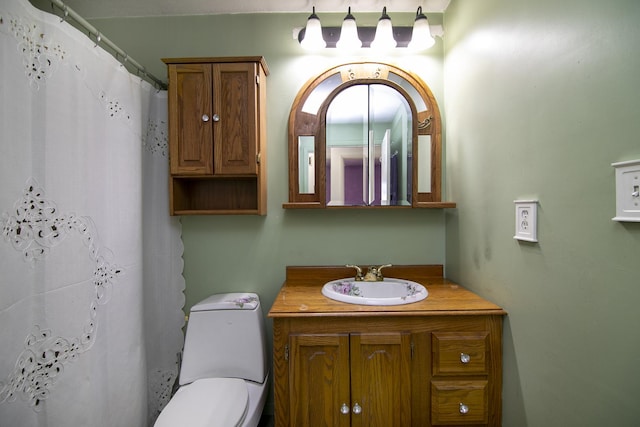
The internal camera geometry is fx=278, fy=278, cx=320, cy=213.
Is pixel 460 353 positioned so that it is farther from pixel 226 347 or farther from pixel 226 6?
pixel 226 6

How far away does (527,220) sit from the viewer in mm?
941

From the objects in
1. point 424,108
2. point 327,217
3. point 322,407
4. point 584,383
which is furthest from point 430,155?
point 322,407

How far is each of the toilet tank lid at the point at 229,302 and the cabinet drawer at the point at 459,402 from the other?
89cm

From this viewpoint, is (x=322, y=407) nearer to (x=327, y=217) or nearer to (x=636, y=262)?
(x=327, y=217)

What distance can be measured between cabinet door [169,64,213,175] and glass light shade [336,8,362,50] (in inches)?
27.2

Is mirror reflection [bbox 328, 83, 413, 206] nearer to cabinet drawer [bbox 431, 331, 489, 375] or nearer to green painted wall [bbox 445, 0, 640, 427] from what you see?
green painted wall [bbox 445, 0, 640, 427]

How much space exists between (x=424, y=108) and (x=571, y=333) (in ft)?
3.98

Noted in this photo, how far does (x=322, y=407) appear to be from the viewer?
1082 millimetres

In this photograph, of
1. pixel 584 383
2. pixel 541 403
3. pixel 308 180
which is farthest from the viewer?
pixel 308 180

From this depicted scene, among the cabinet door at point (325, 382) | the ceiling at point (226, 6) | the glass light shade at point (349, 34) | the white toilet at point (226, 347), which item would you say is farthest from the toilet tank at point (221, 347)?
the ceiling at point (226, 6)

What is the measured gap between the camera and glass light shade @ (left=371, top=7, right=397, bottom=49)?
141 cm

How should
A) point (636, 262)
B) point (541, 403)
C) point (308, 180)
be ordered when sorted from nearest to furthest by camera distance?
point (636, 262) < point (541, 403) < point (308, 180)

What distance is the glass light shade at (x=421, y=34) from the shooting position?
4.66 ft

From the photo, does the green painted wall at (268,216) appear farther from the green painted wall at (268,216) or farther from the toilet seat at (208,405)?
the toilet seat at (208,405)
